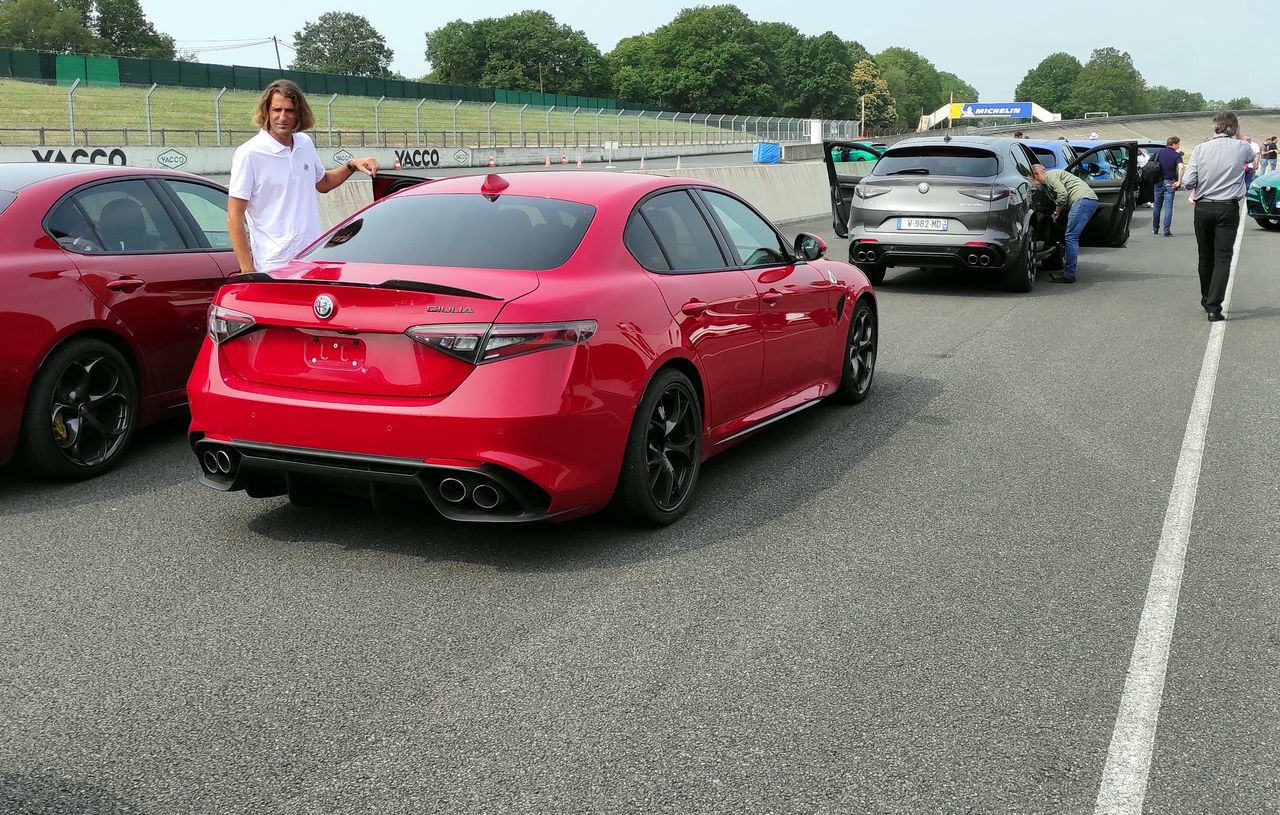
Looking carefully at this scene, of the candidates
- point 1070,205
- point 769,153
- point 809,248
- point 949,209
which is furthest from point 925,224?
point 769,153

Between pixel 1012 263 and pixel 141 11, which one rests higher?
pixel 141 11

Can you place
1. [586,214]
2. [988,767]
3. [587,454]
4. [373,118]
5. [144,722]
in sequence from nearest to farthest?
[988,767]
[144,722]
[587,454]
[586,214]
[373,118]

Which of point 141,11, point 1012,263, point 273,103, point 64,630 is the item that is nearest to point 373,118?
point 1012,263

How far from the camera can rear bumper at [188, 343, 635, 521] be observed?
14.8ft

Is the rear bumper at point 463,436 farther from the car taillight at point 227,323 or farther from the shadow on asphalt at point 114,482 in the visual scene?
the shadow on asphalt at point 114,482

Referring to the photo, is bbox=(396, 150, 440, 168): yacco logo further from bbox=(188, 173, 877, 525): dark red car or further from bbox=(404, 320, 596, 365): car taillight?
bbox=(404, 320, 596, 365): car taillight

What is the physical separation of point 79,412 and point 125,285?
26.8 inches

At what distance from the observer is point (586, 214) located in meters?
5.33

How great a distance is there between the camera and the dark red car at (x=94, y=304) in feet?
18.8

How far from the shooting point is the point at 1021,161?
14281mm

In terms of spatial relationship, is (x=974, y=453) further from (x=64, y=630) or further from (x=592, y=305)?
(x=64, y=630)

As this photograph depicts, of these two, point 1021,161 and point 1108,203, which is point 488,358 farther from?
point 1108,203

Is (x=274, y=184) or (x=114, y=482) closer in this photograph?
(x=114, y=482)

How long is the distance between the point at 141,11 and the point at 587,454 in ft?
453
